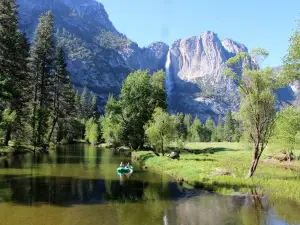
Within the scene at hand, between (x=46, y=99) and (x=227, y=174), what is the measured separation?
2047 inches

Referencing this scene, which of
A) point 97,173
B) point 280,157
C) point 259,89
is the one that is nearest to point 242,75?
point 259,89

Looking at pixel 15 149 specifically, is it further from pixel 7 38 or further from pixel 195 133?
pixel 195 133

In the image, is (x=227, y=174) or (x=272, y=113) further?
(x=227, y=174)

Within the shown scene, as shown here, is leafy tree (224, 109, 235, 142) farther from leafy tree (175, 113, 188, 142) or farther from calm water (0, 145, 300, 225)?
calm water (0, 145, 300, 225)

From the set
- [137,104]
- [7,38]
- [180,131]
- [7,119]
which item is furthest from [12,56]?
[180,131]

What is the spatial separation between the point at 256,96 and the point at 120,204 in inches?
750

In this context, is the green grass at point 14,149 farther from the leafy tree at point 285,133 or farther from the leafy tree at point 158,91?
the leafy tree at point 285,133

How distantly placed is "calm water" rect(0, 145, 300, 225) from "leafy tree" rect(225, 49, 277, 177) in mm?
9964

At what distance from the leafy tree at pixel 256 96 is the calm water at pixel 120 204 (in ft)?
32.7

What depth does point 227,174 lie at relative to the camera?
1533 inches

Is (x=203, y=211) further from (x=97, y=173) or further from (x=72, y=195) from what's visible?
(x=97, y=173)

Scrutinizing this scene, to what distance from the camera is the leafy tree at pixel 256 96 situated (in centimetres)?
3542

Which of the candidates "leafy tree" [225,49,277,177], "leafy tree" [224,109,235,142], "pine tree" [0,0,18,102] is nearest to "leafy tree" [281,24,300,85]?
"leafy tree" [225,49,277,177]

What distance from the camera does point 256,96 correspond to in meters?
35.8
